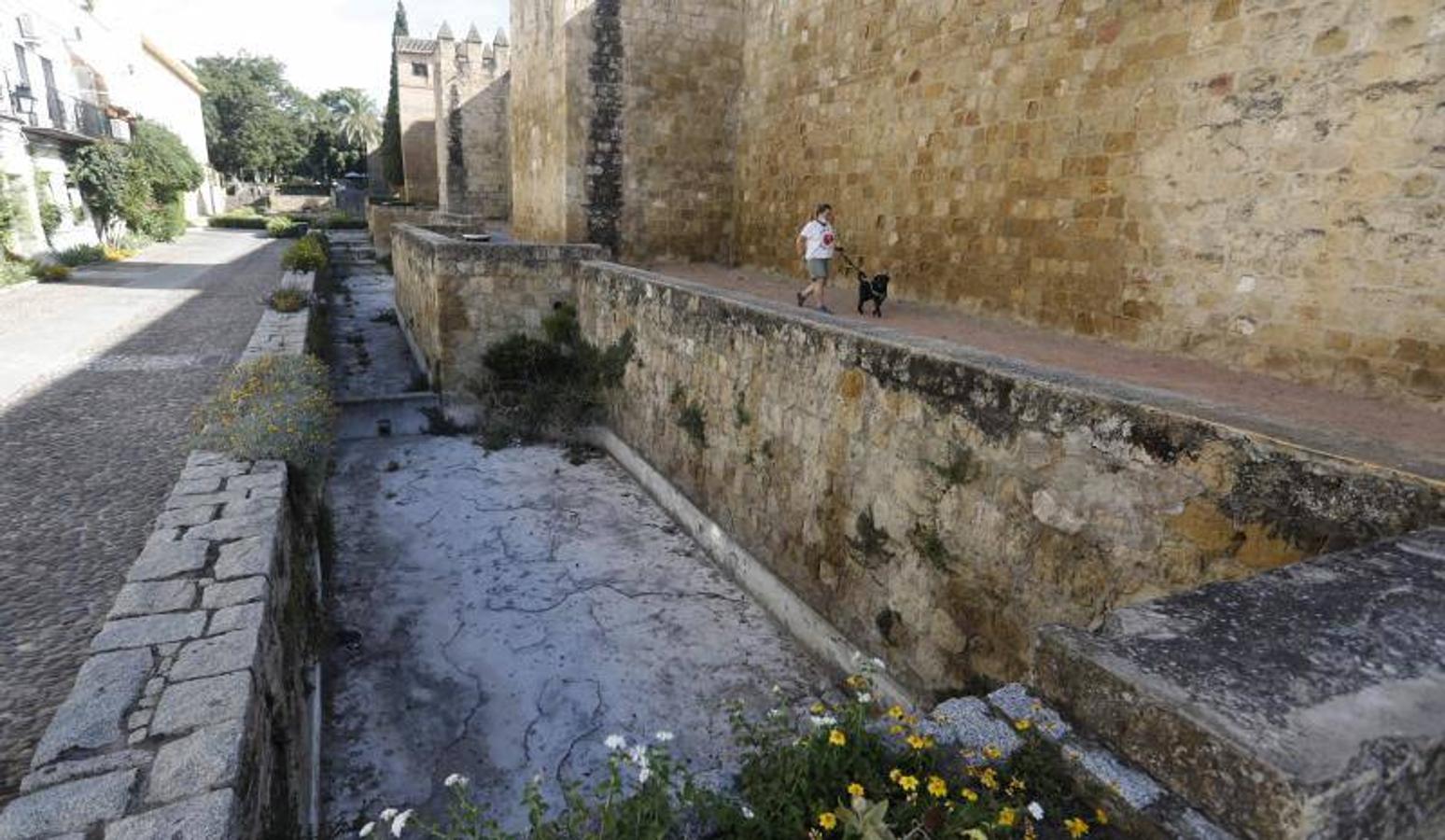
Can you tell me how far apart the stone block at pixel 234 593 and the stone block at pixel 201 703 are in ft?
1.99

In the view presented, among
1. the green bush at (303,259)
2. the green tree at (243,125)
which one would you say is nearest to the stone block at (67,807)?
the green bush at (303,259)

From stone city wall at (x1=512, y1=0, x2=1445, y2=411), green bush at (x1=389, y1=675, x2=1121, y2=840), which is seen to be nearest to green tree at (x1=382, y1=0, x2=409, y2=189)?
stone city wall at (x1=512, y1=0, x2=1445, y2=411)

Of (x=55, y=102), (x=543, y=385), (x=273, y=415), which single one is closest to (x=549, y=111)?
(x=543, y=385)

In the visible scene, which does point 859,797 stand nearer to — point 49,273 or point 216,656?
point 216,656

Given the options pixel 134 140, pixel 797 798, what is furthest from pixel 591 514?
pixel 134 140

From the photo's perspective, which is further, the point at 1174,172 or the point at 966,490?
the point at 1174,172

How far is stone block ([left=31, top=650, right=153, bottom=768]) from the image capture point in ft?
8.32

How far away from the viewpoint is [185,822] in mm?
2195

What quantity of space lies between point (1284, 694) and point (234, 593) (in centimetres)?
396

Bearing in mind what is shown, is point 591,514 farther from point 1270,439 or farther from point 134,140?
point 134,140

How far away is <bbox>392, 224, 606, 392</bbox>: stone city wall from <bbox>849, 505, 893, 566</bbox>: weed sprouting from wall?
20.4 ft

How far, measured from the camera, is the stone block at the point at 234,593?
11.1 ft

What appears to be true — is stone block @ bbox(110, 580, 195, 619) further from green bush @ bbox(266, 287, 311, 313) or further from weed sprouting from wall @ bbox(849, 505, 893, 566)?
green bush @ bbox(266, 287, 311, 313)

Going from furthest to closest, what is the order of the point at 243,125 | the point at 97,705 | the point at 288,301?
the point at 243,125, the point at 288,301, the point at 97,705
